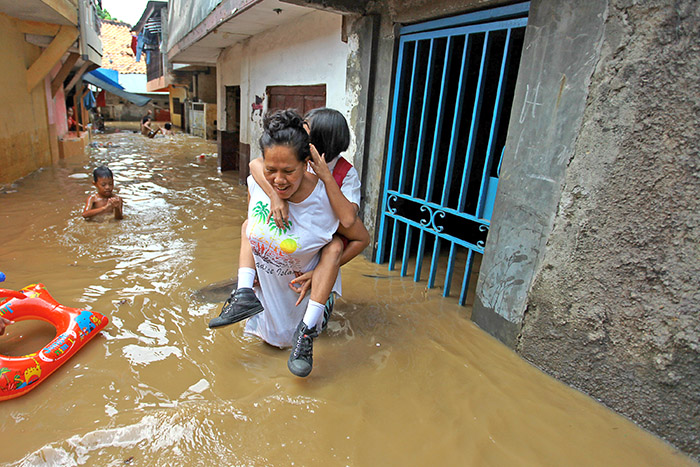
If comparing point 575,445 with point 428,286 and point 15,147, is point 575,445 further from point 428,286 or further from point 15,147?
point 15,147

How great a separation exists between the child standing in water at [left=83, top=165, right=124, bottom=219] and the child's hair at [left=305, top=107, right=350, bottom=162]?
12.8 ft

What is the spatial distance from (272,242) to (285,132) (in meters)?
0.63

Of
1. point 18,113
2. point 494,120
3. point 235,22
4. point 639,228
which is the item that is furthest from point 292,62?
point 18,113

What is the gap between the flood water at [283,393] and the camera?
1.92 metres

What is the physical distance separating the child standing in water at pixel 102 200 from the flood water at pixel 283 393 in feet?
4.13

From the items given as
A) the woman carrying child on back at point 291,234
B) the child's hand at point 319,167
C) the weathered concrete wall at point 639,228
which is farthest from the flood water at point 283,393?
the child's hand at point 319,167

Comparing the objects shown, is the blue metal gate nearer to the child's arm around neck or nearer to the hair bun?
the child's arm around neck

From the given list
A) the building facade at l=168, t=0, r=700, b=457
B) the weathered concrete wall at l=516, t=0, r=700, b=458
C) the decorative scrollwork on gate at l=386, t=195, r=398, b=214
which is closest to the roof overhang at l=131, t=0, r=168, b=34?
the building facade at l=168, t=0, r=700, b=457

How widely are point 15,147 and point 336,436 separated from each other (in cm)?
886

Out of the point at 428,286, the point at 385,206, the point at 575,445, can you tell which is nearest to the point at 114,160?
the point at 385,206

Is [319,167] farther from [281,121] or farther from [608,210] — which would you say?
[608,210]

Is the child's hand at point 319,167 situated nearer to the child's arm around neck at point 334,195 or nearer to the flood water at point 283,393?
the child's arm around neck at point 334,195

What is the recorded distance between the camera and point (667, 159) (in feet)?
6.42

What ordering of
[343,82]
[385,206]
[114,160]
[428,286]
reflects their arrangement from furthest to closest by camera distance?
1. [114,160]
2. [343,82]
3. [385,206]
4. [428,286]
